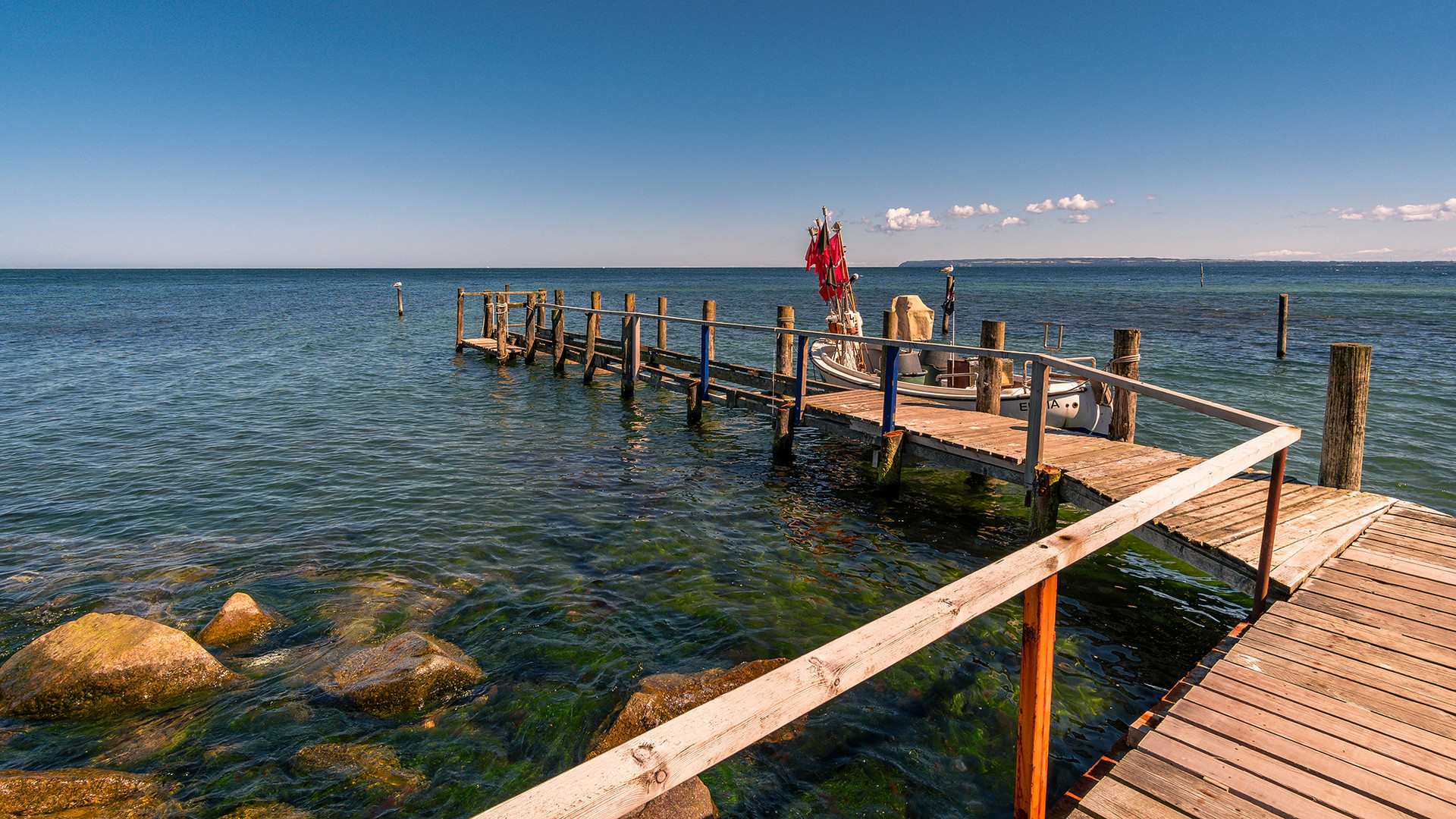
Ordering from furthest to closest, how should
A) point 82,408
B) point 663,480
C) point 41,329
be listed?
1. point 41,329
2. point 82,408
3. point 663,480

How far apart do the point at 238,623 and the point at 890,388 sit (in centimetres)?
721

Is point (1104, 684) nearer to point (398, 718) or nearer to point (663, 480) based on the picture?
point (398, 718)

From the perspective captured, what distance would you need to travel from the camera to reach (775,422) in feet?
37.1

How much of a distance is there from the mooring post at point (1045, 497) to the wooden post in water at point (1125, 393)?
8.98 feet

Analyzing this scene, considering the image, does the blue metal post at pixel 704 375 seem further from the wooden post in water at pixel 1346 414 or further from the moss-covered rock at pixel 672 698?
the wooden post in water at pixel 1346 414

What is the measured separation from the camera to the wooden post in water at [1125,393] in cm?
911

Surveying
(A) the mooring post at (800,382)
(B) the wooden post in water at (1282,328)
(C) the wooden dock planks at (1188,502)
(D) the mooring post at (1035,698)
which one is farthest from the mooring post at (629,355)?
(B) the wooden post in water at (1282,328)

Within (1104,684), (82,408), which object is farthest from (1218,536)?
(82,408)

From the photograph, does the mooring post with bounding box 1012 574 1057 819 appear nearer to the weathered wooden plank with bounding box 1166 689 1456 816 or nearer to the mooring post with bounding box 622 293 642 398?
the weathered wooden plank with bounding box 1166 689 1456 816

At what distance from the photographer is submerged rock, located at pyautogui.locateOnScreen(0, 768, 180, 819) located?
3.74 metres

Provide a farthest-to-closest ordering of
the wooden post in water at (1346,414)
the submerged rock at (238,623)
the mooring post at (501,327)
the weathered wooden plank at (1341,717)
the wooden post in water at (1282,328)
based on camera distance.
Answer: the wooden post in water at (1282,328) < the mooring post at (501,327) < the wooden post in water at (1346,414) < the submerged rock at (238,623) < the weathered wooden plank at (1341,717)

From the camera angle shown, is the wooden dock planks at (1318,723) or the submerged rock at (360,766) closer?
the wooden dock planks at (1318,723)

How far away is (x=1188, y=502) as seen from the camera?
632 cm

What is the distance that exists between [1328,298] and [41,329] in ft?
283
